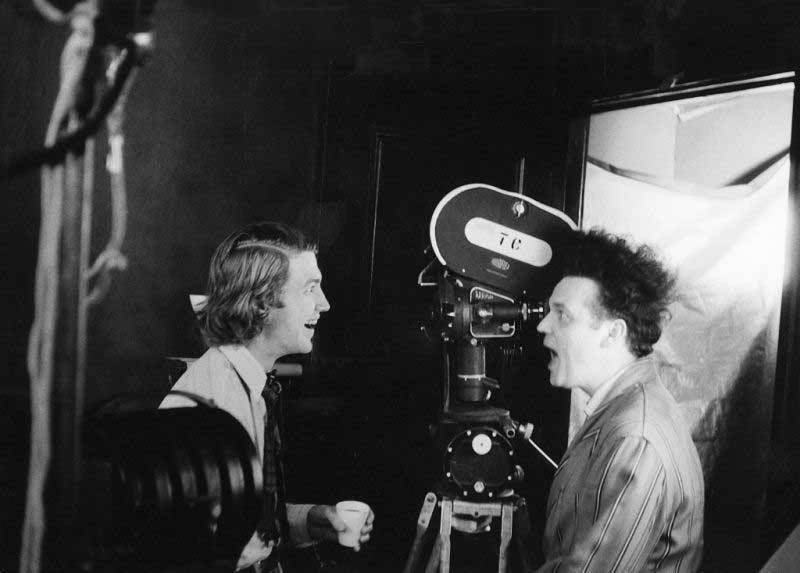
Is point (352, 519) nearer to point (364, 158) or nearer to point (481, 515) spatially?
point (481, 515)

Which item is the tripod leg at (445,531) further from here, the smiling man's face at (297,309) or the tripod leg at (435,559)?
the smiling man's face at (297,309)

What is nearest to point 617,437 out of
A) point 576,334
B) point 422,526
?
point 576,334

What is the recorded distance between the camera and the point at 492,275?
2266mm

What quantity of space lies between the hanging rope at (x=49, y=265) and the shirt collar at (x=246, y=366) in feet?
3.33

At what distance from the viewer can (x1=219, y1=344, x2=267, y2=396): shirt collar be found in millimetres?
2383

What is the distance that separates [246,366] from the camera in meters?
2.42

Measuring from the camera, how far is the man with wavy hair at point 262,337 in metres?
2.27

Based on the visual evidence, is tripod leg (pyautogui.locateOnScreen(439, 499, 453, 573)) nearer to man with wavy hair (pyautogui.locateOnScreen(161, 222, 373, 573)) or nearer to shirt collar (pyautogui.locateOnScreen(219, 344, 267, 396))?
man with wavy hair (pyautogui.locateOnScreen(161, 222, 373, 573))

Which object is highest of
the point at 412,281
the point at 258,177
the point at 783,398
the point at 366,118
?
the point at 366,118

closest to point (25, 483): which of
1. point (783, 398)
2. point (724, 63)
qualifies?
point (783, 398)

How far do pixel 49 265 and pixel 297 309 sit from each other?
1.40 m

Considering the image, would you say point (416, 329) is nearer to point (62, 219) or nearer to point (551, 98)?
point (551, 98)

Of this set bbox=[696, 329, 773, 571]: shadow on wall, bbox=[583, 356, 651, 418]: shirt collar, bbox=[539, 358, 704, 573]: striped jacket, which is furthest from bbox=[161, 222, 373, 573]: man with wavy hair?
bbox=[696, 329, 773, 571]: shadow on wall

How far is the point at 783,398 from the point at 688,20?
1.31 metres
